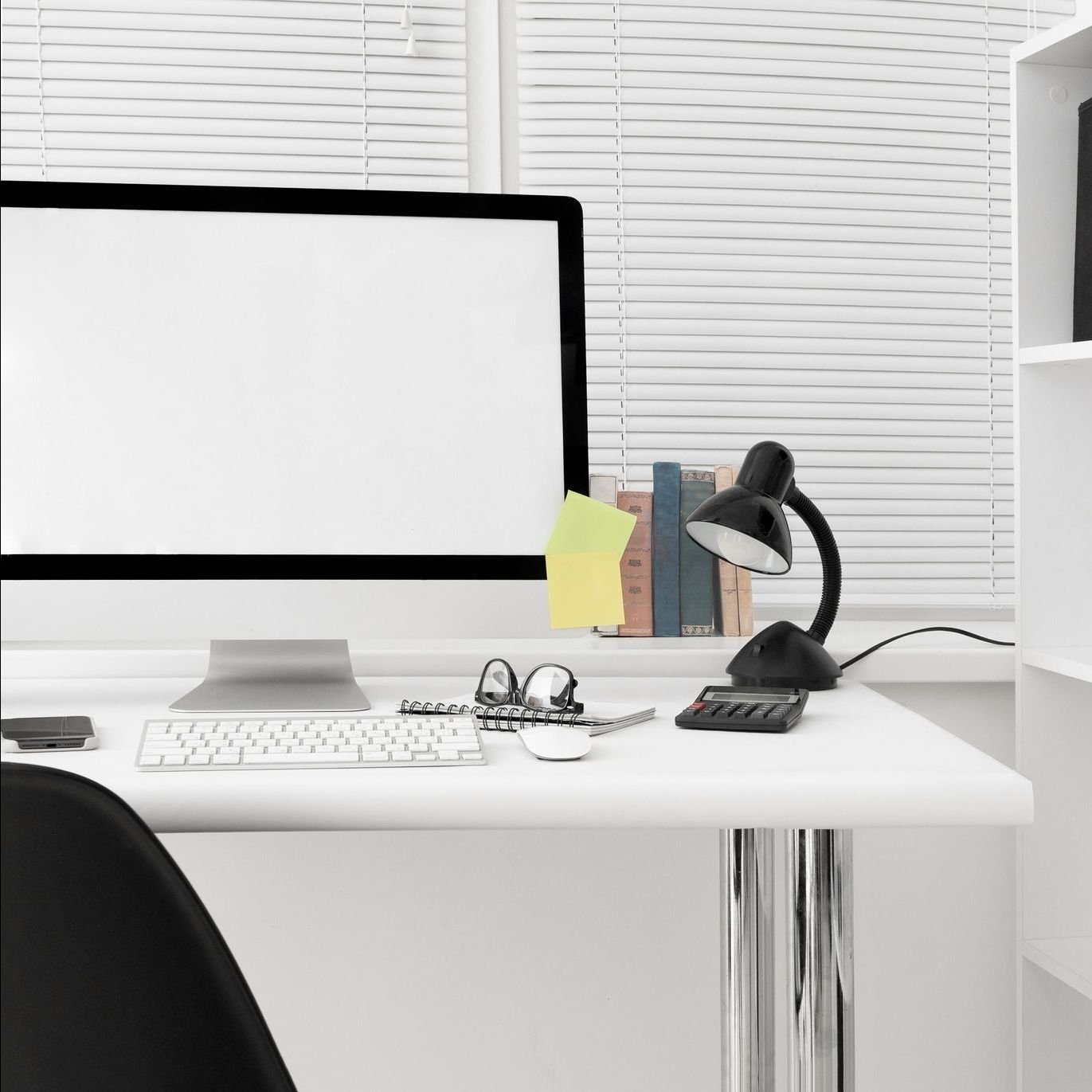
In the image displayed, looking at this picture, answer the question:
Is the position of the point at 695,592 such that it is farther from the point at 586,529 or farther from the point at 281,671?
the point at 281,671

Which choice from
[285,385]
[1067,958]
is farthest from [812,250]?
[1067,958]

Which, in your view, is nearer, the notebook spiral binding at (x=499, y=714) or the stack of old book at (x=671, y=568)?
the notebook spiral binding at (x=499, y=714)

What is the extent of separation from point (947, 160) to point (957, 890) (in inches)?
45.2

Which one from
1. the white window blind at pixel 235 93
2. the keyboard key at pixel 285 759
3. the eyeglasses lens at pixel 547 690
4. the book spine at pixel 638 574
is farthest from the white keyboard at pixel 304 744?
the white window blind at pixel 235 93

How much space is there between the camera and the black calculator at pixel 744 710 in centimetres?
97

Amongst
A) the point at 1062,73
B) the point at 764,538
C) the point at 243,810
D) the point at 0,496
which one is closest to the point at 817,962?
the point at 764,538

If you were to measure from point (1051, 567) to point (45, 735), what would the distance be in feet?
3.73

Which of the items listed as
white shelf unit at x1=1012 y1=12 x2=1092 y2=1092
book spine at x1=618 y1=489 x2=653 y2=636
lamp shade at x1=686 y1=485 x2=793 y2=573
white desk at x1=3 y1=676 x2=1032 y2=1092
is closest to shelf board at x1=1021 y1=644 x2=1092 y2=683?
white shelf unit at x1=1012 y1=12 x2=1092 y2=1092

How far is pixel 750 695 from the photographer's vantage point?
3.53 feet

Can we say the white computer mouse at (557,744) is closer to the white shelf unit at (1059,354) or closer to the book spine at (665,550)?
the book spine at (665,550)

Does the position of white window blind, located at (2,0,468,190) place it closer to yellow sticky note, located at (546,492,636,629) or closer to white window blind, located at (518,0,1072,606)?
white window blind, located at (518,0,1072,606)

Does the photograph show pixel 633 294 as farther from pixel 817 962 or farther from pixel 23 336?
pixel 817 962

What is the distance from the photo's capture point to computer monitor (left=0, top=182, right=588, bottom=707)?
1042mm

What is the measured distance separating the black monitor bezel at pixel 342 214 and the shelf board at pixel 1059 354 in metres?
0.56
